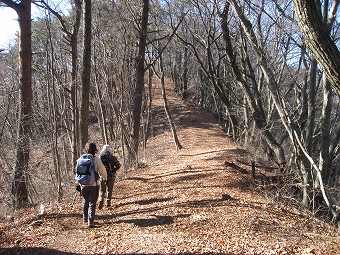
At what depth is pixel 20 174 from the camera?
10148 mm

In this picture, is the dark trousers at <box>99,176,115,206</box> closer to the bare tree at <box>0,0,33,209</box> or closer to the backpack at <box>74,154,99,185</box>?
the backpack at <box>74,154,99,185</box>

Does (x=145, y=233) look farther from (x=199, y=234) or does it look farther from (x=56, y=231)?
(x=56, y=231)

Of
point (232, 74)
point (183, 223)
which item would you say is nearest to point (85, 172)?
point (183, 223)

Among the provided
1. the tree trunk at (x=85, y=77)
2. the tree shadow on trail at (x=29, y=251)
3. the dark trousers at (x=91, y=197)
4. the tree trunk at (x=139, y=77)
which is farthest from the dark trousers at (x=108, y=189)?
the tree trunk at (x=139, y=77)

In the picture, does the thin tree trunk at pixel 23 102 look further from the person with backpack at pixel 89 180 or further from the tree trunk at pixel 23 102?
the person with backpack at pixel 89 180

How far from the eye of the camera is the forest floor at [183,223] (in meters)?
5.98

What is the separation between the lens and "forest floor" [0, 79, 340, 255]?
235 inches

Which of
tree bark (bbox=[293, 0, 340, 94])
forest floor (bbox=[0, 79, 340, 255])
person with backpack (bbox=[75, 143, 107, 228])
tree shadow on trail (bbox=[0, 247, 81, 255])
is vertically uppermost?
tree bark (bbox=[293, 0, 340, 94])

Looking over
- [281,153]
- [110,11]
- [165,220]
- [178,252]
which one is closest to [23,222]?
[165,220]

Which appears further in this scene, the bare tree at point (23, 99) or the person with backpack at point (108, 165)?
the bare tree at point (23, 99)

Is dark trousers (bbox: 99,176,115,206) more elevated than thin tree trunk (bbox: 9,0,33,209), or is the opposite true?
thin tree trunk (bbox: 9,0,33,209)

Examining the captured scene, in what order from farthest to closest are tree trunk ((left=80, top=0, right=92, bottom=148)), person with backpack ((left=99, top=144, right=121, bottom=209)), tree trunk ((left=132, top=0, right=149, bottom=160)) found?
tree trunk ((left=132, top=0, right=149, bottom=160)) < tree trunk ((left=80, top=0, right=92, bottom=148)) < person with backpack ((left=99, top=144, right=121, bottom=209))

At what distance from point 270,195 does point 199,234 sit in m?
3.44

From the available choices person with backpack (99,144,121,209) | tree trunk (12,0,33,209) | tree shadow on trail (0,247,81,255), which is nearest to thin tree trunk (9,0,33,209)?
tree trunk (12,0,33,209)
